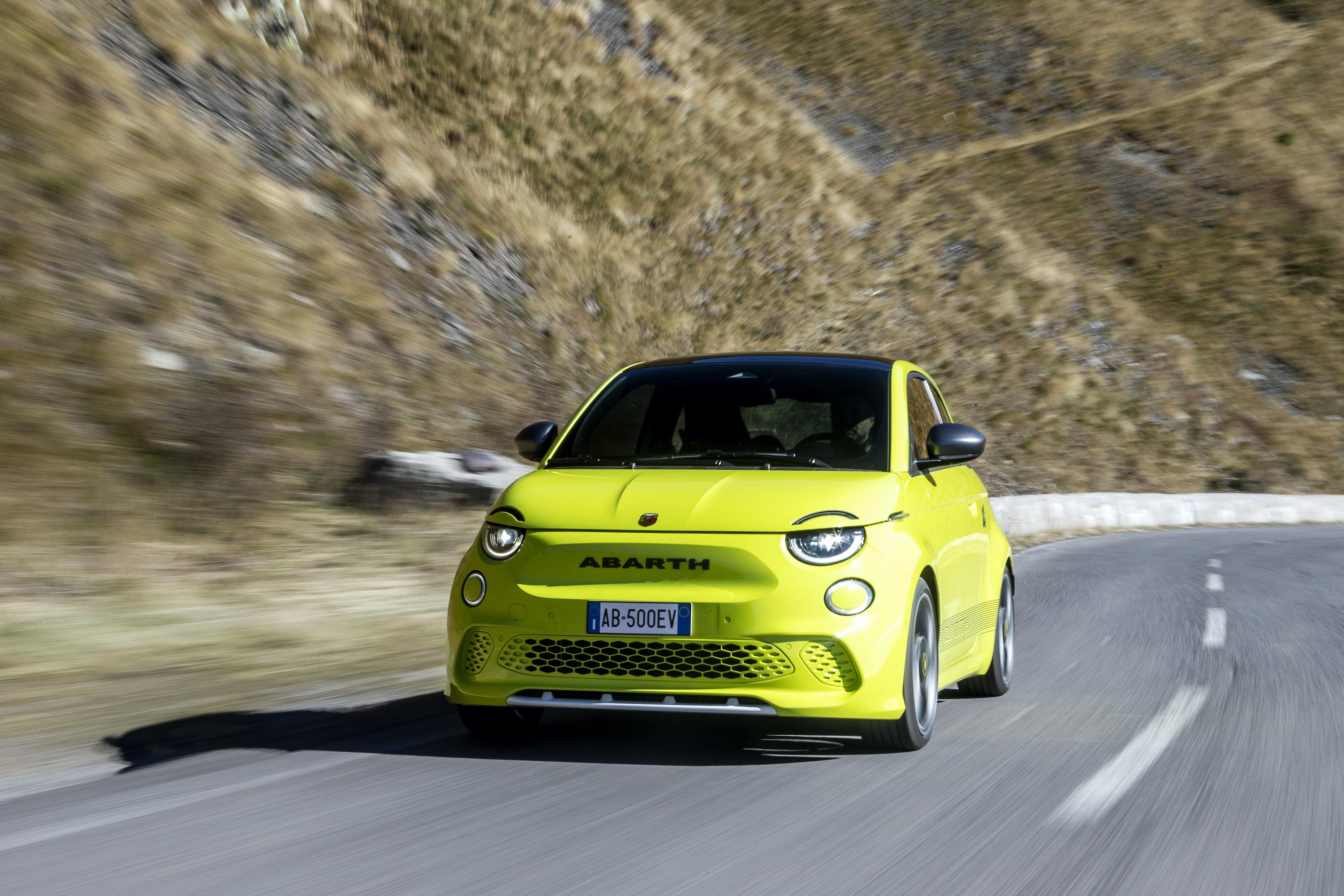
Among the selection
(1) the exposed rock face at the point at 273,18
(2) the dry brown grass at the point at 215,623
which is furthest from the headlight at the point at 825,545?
(1) the exposed rock face at the point at 273,18

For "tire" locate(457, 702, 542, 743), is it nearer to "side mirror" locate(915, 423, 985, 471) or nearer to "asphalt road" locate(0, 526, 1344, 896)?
"asphalt road" locate(0, 526, 1344, 896)

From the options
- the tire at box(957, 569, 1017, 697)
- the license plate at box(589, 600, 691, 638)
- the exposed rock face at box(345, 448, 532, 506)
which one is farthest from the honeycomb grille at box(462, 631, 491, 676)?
the exposed rock face at box(345, 448, 532, 506)

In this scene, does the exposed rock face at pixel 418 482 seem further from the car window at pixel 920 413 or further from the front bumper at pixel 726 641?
the front bumper at pixel 726 641

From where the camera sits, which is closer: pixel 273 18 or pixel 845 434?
pixel 845 434

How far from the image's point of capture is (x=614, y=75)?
137 ft

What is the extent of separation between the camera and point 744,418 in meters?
7.05

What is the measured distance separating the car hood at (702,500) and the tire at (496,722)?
2.89ft

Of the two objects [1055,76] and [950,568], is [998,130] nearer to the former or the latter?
[1055,76]

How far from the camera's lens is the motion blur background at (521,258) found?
11.7 metres

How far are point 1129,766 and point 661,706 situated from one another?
195 centimetres

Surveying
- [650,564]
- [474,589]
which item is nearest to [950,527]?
[650,564]

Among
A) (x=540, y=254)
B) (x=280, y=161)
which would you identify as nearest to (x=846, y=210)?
(x=540, y=254)

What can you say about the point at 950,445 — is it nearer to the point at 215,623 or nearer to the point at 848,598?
the point at 848,598

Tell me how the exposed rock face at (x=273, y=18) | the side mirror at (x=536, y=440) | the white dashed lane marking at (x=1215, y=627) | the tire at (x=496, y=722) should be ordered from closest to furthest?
the tire at (x=496, y=722) < the side mirror at (x=536, y=440) < the white dashed lane marking at (x=1215, y=627) < the exposed rock face at (x=273, y=18)
